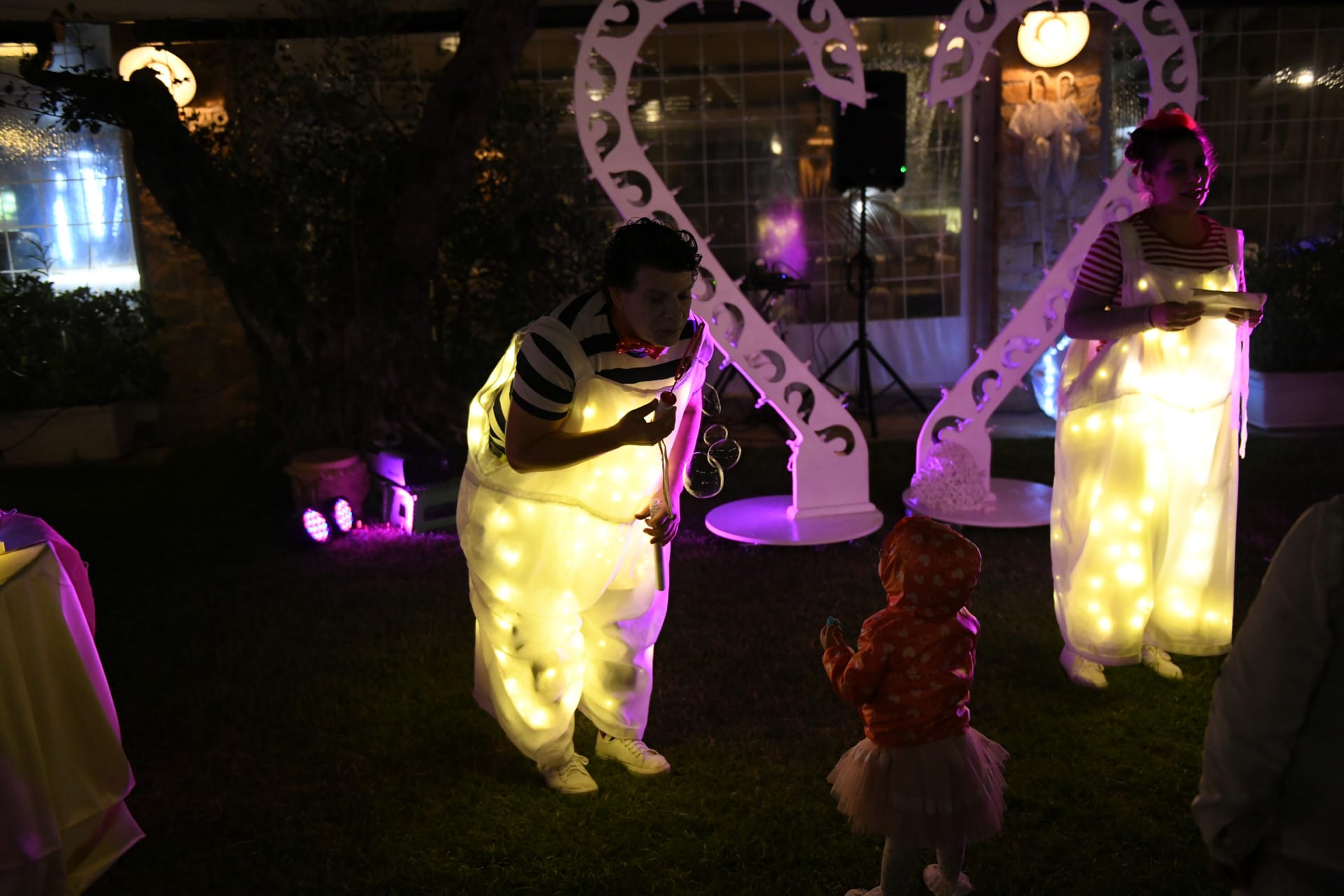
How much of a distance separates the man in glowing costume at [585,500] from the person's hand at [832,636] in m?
0.58

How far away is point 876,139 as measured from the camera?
636 cm

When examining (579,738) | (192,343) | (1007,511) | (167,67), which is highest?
(167,67)

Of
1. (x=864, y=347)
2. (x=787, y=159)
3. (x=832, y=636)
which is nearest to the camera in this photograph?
(x=832, y=636)

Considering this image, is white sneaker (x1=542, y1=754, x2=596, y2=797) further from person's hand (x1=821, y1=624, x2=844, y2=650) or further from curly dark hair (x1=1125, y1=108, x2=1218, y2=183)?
curly dark hair (x1=1125, y1=108, x2=1218, y2=183)

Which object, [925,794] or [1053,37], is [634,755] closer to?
[925,794]

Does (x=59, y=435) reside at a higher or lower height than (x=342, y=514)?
higher

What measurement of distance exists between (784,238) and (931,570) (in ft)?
21.9

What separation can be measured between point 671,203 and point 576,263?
10.2 feet

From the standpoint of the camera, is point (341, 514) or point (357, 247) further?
point (357, 247)

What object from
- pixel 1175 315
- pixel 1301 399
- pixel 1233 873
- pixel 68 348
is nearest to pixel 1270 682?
pixel 1233 873

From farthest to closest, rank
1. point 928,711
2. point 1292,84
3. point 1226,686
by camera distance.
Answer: point 1292,84 → point 928,711 → point 1226,686

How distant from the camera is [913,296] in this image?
859 centimetres

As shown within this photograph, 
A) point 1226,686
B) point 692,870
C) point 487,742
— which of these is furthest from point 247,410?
point 1226,686

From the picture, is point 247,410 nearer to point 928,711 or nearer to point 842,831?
point 842,831
